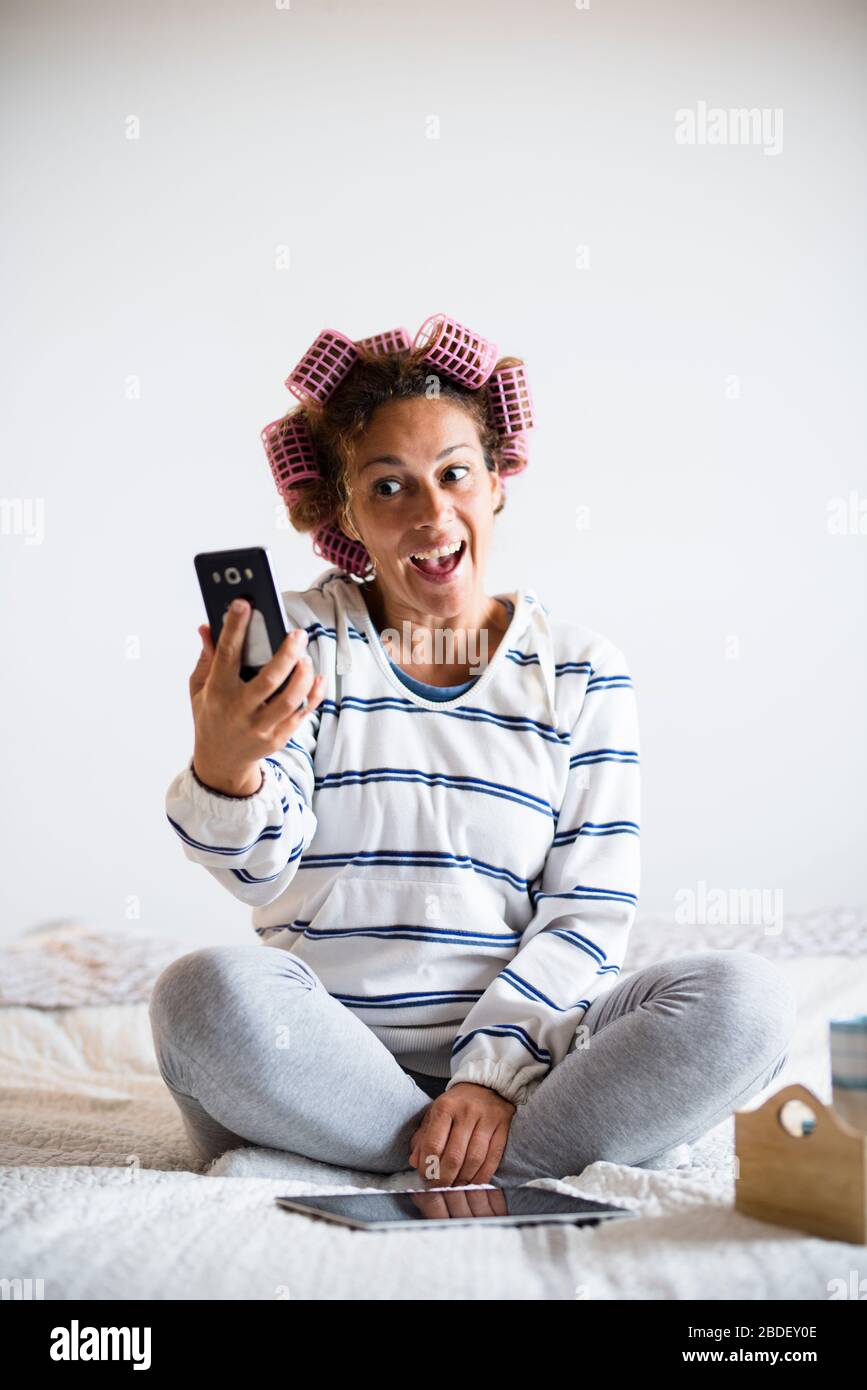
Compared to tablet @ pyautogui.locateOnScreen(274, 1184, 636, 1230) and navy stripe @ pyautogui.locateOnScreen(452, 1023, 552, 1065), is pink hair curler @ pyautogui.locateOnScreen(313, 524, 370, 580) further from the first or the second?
tablet @ pyautogui.locateOnScreen(274, 1184, 636, 1230)

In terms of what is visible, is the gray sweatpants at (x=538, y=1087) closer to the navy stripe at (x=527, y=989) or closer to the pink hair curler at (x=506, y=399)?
the navy stripe at (x=527, y=989)

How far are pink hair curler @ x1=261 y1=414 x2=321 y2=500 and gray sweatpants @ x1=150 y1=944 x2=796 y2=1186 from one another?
0.50 meters

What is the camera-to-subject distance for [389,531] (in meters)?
1.20

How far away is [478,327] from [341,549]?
3.08 ft

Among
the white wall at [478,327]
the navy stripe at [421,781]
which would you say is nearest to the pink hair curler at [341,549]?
the navy stripe at [421,781]

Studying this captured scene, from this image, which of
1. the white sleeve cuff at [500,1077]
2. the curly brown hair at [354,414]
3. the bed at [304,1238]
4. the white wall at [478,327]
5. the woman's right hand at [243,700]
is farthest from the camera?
the white wall at [478,327]

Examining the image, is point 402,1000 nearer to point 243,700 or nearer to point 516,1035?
point 516,1035

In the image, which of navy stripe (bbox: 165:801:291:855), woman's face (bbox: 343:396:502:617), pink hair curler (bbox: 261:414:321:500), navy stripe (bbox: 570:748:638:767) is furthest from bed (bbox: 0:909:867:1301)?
pink hair curler (bbox: 261:414:321:500)

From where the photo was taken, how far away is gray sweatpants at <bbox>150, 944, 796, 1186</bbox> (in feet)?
3.10

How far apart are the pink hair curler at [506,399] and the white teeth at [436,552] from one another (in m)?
0.17

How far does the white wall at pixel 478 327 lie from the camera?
207 centimetres

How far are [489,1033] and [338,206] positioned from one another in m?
1.49

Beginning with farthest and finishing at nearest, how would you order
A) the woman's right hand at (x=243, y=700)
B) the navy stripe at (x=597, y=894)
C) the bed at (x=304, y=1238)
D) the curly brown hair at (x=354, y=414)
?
the curly brown hair at (x=354, y=414) < the navy stripe at (x=597, y=894) < the woman's right hand at (x=243, y=700) < the bed at (x=304, y=1238)
